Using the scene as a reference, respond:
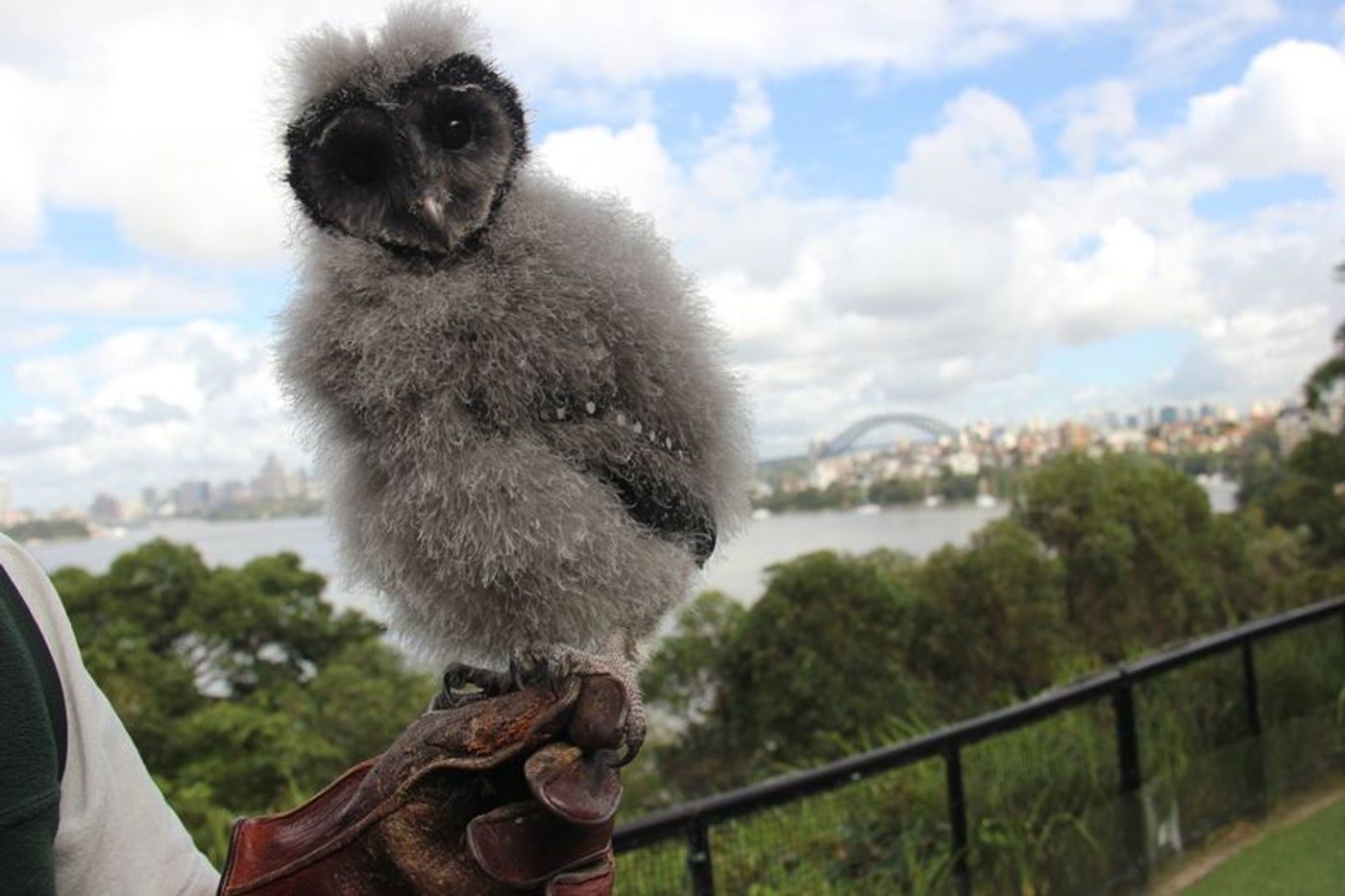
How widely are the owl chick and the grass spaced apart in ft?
12.6

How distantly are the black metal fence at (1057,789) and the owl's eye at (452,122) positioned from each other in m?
1.89

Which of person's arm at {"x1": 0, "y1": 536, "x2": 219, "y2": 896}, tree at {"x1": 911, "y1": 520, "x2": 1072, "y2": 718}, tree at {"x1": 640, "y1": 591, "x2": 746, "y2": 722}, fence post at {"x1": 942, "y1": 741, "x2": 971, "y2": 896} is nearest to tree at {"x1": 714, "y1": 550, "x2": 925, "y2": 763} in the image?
tree at {"x1": 640, "y1": 591, "x2": 746, "y2": 722}

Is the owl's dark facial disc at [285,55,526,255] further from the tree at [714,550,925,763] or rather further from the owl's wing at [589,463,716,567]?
the tree at [714,550,925,763]

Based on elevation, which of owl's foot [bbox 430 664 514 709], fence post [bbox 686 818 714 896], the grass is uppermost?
owl's foot [bbox 430 664 514 709]

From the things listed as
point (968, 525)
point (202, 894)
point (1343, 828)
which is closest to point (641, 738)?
point (202, 894)

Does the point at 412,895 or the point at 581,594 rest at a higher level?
the point at 581,594

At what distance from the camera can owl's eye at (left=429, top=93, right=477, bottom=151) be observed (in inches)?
57.1

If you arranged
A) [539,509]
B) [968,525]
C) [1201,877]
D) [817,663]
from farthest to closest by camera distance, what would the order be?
[968,525]
[817,663]
[1201,877]
[539,509]

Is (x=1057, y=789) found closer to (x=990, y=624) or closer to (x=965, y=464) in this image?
(x=990, y=624)

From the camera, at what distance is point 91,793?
1.26m

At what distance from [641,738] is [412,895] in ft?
1.18

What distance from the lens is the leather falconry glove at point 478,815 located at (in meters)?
1.28

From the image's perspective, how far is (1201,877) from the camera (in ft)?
14.5

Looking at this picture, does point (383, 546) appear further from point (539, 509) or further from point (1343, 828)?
point (1343, 828)
